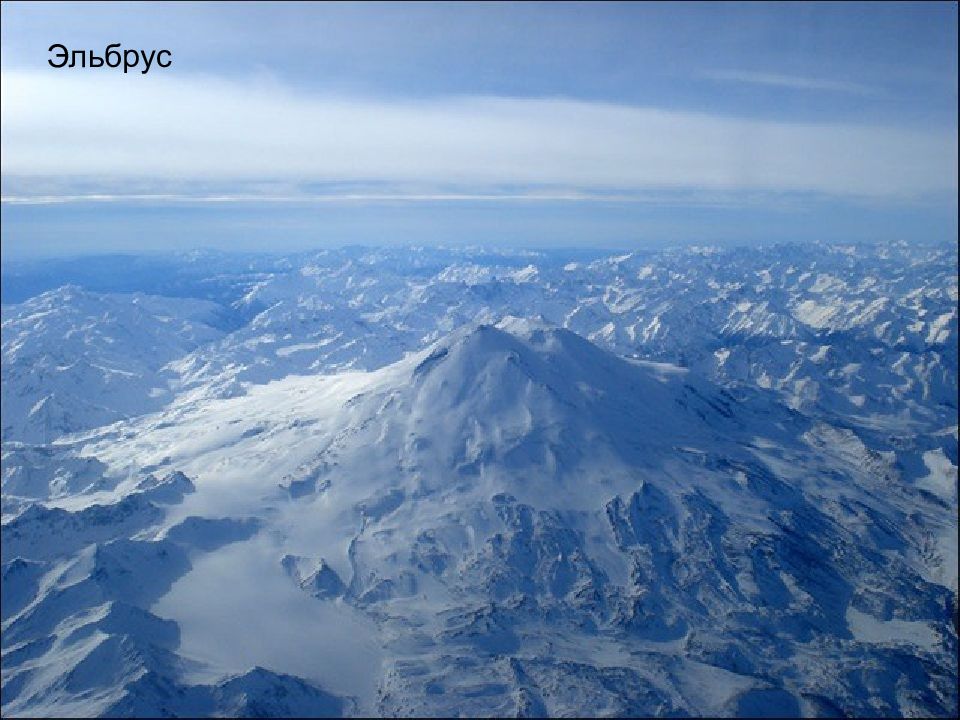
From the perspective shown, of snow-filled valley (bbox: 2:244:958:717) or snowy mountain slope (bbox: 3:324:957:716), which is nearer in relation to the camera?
snow-filled valley (bbox: 2:244:958:717)

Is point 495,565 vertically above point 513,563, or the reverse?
point 513,563

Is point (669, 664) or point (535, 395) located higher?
point (535, 395)

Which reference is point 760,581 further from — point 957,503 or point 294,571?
point 957,503

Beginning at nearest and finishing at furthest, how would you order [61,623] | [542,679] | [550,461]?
1. [542,679]
2. [61,623]
3. [550,461]

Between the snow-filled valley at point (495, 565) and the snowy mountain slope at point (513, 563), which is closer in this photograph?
the snow-filled valley at point (495, 565)

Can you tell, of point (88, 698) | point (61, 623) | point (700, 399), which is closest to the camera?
point (88, 698)

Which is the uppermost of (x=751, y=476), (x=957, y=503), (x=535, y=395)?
(x=535, y=395)

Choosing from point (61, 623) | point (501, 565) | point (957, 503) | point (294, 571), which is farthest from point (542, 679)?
point (957, 503)

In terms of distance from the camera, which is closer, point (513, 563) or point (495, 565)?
point (495, 565)
